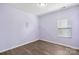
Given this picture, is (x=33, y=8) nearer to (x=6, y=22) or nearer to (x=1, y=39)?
(x=6, y=22)

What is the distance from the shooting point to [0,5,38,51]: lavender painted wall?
1.73 m

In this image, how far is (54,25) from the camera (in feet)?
6.03

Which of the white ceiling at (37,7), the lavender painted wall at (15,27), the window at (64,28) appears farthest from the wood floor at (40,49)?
the white ceiling at (37,7)

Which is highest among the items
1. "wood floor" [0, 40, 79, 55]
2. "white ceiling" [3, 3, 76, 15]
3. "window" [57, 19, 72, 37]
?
"white ceiling" [3, 3, 76, 15]

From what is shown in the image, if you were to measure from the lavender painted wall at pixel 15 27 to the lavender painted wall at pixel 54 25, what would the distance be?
143 millimetres

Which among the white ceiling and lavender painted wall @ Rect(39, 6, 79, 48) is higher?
the white ceiling

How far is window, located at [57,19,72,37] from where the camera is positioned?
5.82 feet

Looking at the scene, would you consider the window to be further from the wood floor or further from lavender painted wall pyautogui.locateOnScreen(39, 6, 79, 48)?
the wood floor

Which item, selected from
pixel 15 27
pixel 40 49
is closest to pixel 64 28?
pixel 40 49

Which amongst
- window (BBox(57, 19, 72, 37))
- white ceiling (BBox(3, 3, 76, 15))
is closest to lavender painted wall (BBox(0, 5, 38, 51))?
white ceiling (BBox(3, 3, 76, 15))

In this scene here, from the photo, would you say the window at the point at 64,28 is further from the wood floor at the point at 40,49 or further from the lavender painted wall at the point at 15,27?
the lavender painted wall at the point at 15,27

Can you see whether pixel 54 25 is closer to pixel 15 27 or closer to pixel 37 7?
pixel 37 7

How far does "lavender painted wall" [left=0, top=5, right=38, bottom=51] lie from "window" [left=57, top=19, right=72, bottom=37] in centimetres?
41

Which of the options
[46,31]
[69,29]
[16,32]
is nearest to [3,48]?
[16,32]
